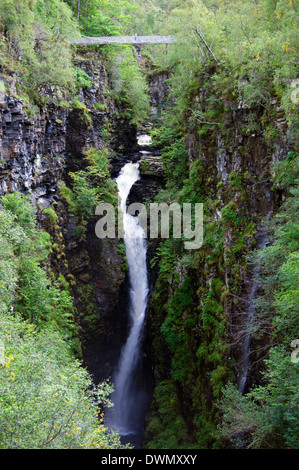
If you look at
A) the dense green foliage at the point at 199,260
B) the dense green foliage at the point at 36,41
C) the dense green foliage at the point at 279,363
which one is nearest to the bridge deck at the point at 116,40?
the dense green foliage at the point at 36,41

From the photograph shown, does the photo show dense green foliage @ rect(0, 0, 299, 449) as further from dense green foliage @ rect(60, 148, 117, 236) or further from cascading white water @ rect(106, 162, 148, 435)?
cascading white water @ rect(106, 162, 148, 435)

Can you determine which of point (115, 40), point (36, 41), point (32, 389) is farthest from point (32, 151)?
point (115, 40)

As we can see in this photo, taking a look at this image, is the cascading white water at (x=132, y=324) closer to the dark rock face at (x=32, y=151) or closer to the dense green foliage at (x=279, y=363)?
the dark rock face at (x=32, y=151)

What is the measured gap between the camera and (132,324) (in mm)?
21203

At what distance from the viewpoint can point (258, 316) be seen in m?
9.84

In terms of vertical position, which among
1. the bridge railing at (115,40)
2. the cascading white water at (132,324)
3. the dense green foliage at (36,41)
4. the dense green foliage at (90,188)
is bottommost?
the cascading white water at (132,324)

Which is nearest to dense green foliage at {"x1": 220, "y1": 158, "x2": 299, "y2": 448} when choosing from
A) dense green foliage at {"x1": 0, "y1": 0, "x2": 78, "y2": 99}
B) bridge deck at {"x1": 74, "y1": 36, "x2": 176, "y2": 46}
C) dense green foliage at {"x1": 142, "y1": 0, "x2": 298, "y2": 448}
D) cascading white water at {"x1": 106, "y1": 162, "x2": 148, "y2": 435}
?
dense green foliage at {"x1": 142, "y1": 0, "x2": 298, "y2": 448}

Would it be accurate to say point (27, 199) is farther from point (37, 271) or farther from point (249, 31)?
point (249, 31)

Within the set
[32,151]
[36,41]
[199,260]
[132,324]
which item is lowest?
[132,324]

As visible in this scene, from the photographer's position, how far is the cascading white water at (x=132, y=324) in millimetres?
19500

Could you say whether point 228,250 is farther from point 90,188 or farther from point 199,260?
point 90,188

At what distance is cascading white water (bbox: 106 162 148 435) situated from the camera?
19.5m

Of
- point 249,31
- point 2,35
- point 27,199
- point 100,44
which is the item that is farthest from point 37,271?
point 100,44

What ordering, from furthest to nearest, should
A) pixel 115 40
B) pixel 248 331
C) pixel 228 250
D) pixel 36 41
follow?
pixel 115 40, pixel 36 41, pixel 228 250, pixel 248 331
